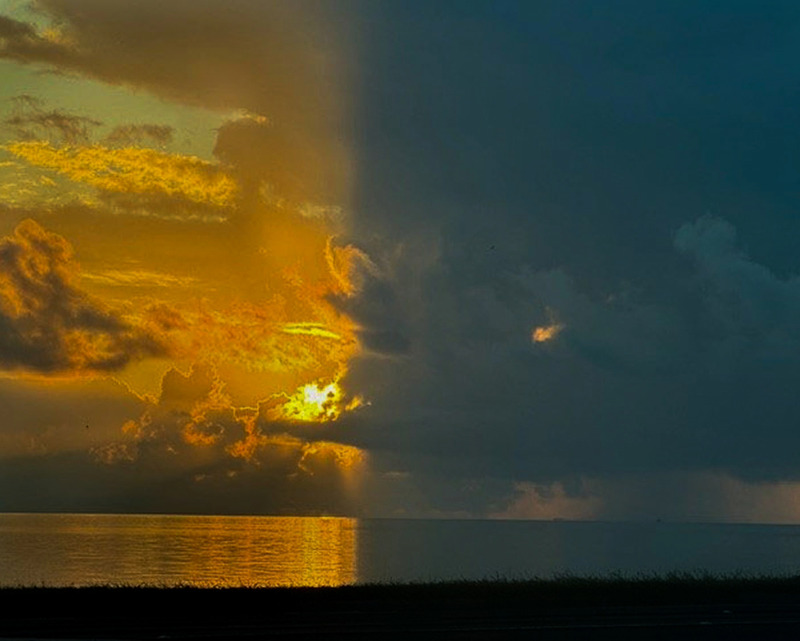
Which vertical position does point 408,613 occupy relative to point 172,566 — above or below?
below

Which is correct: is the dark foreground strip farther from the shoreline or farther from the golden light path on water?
the golden light path on water

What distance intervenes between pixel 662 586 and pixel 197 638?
1125 inches

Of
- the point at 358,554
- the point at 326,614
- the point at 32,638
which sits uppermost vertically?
the point at 358,554

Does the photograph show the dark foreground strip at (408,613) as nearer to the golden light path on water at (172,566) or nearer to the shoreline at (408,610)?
the shoreline at (408,610)

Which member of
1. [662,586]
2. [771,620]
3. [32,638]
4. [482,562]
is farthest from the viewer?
[482,562]

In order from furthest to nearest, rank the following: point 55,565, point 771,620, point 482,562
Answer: point 482,562 → point 55,565 → point 771,620

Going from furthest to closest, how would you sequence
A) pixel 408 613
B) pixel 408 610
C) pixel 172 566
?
pixel 172 566 → pixel 408 610 → pixel 408 613

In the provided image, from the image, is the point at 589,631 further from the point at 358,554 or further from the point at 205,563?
the point at 358,554

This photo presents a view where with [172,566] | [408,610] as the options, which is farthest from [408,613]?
[172,566]

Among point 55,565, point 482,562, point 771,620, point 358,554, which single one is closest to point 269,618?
point 771,620

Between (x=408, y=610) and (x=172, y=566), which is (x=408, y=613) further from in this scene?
(x=172, y=566)

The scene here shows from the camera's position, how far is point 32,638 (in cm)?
3014

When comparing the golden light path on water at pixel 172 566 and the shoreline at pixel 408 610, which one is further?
the golden light path on water at pixel 172 566

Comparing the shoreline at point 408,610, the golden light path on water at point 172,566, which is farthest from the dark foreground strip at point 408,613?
the golden light path on water at point 172,566
